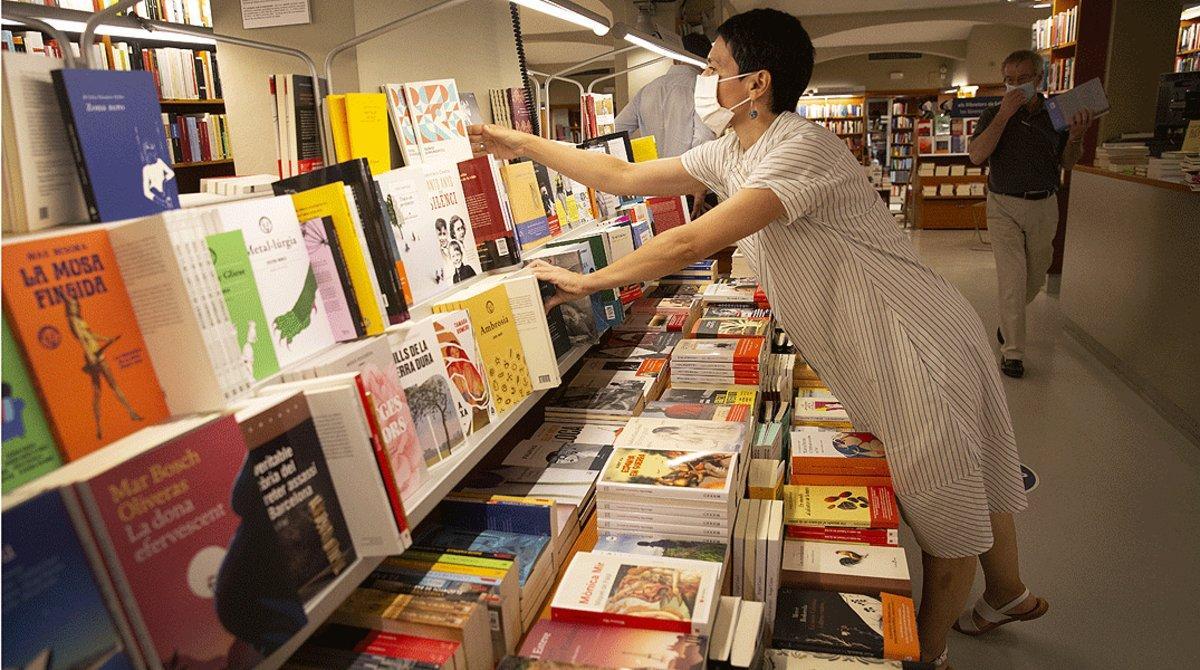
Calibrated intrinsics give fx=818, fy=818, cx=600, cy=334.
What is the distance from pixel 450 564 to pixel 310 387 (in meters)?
0.57

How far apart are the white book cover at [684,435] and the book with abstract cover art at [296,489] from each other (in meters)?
1.05

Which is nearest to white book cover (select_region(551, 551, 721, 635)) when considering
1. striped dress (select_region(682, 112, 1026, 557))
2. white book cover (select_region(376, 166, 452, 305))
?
white book cover (select_region(376, 166, 452, 305))

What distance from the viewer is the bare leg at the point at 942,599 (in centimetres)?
240

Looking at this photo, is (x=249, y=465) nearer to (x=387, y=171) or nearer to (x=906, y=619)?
(x=387, y=171)

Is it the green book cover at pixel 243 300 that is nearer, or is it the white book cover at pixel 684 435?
the green book cover at pixel 243 300

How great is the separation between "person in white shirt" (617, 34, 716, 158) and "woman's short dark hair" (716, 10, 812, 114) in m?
2.59

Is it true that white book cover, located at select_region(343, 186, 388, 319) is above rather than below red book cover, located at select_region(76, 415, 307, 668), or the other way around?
above

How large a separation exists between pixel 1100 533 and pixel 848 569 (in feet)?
6.16

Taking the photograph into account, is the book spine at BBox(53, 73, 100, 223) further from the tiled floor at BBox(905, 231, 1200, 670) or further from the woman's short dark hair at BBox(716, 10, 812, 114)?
the tiled floor at BBox(905, 231, 1200, 670)

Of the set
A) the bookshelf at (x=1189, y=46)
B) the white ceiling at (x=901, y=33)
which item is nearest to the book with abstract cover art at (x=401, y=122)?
the bookshelf at (x=1189, y=46)

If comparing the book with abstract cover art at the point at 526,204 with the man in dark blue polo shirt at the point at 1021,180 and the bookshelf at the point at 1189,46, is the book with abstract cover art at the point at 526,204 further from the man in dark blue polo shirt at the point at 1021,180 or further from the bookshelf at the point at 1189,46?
the bookshelf at the point at 1189,46

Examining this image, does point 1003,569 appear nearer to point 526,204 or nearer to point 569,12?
point 526,204

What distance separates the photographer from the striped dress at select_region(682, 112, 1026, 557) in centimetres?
212

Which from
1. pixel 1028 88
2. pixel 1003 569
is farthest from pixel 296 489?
pixel 1028 88
